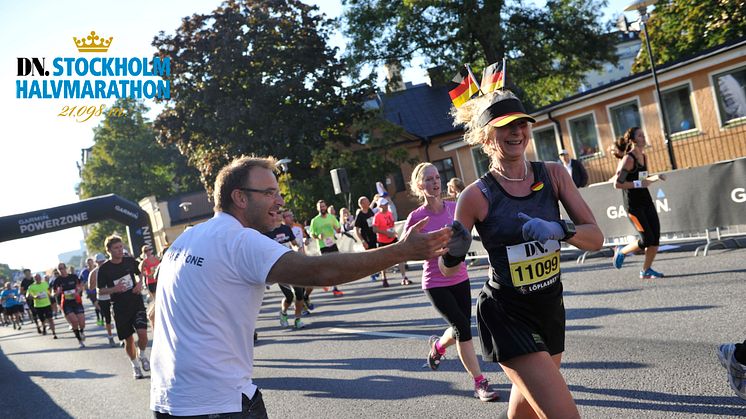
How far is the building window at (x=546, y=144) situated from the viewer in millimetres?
29266

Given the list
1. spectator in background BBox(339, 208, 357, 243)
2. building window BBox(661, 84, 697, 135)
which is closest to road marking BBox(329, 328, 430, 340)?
spectator in background BBox(339, 208, 357, 243)

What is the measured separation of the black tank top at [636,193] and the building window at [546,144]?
65.9 ft

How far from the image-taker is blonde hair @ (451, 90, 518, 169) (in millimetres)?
3699

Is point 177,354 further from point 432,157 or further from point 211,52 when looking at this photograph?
point 432,157

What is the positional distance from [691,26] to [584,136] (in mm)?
10643

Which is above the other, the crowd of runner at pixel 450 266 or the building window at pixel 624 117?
the building window at pixel 624 117

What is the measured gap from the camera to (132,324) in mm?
9953

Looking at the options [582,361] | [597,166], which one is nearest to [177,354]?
[582,361]

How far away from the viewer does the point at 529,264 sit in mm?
3521

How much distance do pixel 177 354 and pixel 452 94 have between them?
7.33 ft

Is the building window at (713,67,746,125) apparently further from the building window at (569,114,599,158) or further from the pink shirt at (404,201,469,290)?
the pink shirt at (404,201,469,290)

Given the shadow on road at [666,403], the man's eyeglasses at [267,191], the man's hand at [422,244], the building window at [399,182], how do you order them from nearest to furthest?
the man's hand at [422,244] → the man's eyeglasses at [267,191] → the shadow on road at [666,403] → the building window at [399,182]

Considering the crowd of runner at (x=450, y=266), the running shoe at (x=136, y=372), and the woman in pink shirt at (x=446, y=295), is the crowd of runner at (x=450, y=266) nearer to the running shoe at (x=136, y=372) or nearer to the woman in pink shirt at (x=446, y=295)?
the woman in pink shirt at (x=446, y=295)

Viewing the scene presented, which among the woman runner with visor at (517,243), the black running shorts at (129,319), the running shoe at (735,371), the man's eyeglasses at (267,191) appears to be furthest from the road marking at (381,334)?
the man's eyeglasses at (267,191)
